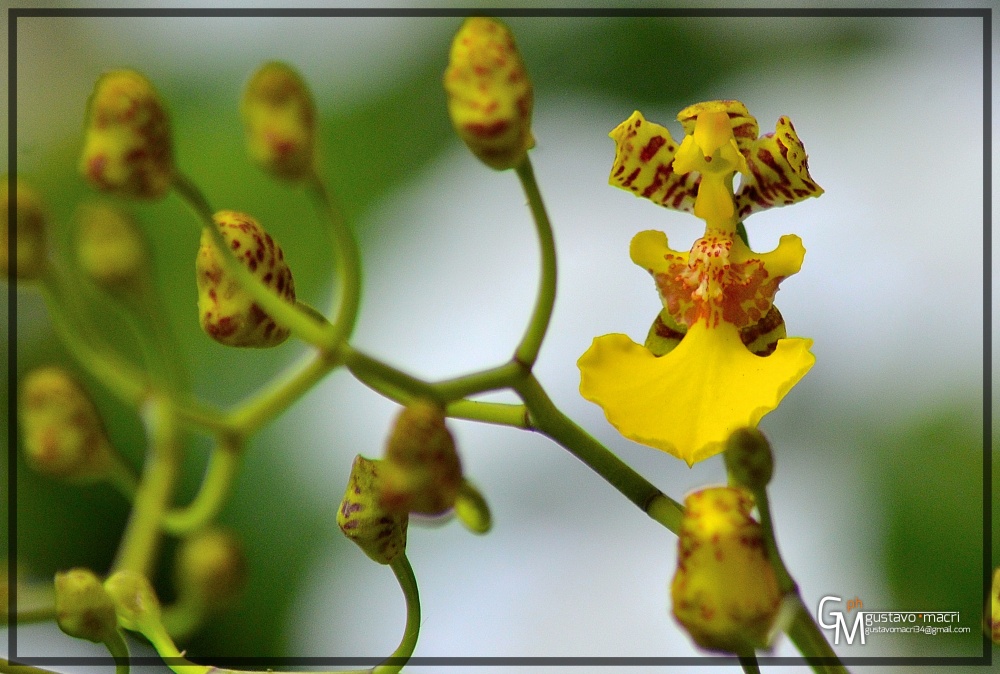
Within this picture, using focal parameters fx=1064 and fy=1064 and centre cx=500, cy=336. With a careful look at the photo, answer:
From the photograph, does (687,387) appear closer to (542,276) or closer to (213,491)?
(542,276)

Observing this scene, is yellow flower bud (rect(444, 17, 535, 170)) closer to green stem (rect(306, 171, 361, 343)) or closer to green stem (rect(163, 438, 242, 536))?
green stem (rect(306, 171, 361, 343))

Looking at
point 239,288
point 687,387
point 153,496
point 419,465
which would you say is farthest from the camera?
point 153,496

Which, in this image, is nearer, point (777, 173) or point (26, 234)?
point (26, 234)

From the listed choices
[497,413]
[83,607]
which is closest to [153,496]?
[83,607]

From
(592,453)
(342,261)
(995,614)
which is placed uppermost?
(342,261)

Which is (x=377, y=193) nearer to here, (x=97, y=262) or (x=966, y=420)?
(x=966, y=420)

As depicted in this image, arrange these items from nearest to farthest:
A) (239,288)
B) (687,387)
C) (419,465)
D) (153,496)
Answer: (419,465) → (239,288) → (687,387) → (153,496)

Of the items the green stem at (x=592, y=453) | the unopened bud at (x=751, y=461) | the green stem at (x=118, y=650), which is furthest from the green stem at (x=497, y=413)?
the green stem at (x=118, y=650)

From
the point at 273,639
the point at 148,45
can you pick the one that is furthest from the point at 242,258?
the point at 148,45

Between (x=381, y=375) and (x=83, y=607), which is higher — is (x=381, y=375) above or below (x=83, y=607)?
above
